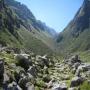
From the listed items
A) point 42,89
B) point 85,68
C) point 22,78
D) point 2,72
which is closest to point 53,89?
point 42,89

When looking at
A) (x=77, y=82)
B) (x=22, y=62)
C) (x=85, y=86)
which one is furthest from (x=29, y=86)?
(x=22, y=62)

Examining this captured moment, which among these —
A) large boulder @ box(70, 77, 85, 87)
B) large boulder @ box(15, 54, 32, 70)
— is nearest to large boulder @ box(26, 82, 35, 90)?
large boulder @ box(70, 77, 85, 87)

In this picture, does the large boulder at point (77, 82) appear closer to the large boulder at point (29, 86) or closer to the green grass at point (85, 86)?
the green grass at point (85, 86)

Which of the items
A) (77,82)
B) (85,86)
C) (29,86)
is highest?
(77,82)

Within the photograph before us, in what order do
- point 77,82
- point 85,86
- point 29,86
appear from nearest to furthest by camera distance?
point 85,86, point 29,86, point 77,82

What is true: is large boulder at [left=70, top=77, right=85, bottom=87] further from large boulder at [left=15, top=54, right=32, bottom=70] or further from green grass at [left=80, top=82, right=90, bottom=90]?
large boulder at [left=15, top=54, right=32, bottom=70]

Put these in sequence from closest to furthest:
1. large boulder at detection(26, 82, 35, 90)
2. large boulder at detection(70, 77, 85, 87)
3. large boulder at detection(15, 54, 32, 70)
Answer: large boulder at detection(26, 82, 35, 90), large boulder at detection(70, 77, 85, 87), large boulder at detection(15, 54, 32, 70)

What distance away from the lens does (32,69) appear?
4478 centimetres

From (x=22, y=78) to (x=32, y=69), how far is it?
9.88m

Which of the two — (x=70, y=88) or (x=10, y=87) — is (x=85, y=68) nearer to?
(x=70, y=88)

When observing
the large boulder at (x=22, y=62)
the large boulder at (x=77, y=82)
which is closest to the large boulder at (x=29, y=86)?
the large boulder at (x=77, y=82)

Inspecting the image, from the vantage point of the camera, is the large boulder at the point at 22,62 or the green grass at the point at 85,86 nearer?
the green grass at the point at 85,86

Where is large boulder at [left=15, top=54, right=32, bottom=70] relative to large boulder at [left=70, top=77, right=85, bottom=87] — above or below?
above

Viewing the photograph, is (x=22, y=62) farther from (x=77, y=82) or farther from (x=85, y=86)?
(x=85, y=86)
